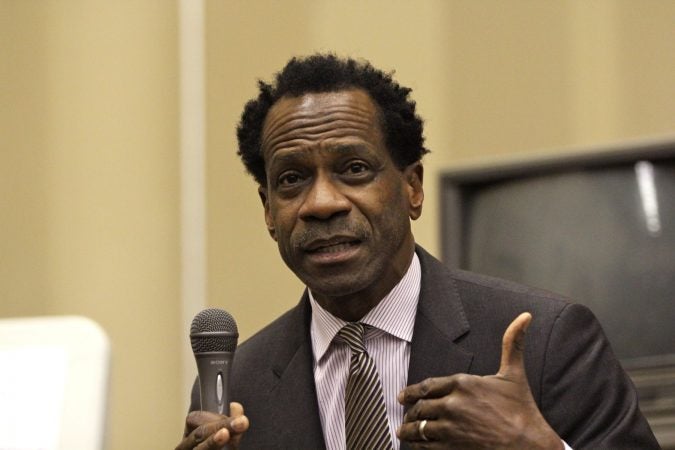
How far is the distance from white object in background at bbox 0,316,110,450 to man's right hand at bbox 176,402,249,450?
148 millimetres

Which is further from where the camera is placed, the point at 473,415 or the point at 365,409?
the point at 365,409

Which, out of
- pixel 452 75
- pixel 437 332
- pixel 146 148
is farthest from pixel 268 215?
pixel 146 148

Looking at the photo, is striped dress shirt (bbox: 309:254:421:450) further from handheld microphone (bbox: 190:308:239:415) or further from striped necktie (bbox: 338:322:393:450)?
handheld microphone (bbox: 190:308:239:415)

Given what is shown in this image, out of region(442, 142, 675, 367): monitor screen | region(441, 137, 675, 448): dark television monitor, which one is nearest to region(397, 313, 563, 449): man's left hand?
region(441, 137, 675, 448): dark television monitor

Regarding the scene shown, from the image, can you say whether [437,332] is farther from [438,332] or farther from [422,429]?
[422,429]

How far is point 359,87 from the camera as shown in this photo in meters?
2.21

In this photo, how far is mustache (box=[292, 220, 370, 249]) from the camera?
6.69 ft

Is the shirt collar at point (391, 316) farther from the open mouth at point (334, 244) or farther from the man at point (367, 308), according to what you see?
the open mouth at point (334, 244)

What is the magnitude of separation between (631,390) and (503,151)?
213cm

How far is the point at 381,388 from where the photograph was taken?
81.0 inches

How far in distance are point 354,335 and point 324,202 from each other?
27 cm

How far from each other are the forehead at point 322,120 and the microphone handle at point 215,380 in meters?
0.48

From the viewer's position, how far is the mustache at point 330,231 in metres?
2.04

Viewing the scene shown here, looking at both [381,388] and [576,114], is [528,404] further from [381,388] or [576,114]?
[576,114]
